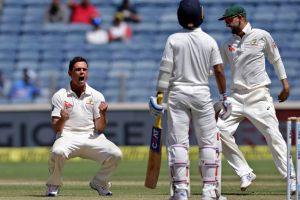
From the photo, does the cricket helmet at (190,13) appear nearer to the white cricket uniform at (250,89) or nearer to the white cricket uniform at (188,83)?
the white cricket uniform at (188,83)

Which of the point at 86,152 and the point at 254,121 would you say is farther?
the point at 254,121

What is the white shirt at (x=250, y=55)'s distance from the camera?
12.2m

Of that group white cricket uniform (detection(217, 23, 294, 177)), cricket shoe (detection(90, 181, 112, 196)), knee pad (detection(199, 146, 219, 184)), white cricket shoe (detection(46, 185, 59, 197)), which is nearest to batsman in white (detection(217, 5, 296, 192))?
white cricket uniform (detection(217, 23, 294, 177))

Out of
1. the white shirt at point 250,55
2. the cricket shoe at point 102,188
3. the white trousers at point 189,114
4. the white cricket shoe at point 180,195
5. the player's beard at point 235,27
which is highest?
the player's beard at point 235,27

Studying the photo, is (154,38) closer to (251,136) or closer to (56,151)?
(251,136)

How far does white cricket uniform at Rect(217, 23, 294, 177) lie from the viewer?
40.0 feet

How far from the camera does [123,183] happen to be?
47.4ft

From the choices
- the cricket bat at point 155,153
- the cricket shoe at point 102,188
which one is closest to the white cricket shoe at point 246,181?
the cricket shoe at point 102,188

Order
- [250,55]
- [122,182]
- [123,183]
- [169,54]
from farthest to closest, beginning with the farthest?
[122,182] < [123,183] < [250,55] < [169,54]

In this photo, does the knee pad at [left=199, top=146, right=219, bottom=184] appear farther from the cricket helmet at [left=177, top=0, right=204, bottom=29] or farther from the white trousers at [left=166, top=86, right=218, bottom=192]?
the cricket helmet at [left=177, top=0, right=204, bottom=29]

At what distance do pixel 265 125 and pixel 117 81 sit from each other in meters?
11.0

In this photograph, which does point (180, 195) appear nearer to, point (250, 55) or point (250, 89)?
point (250, 89)

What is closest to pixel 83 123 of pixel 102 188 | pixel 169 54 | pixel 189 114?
pixel 102 188

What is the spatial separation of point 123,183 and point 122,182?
0.90 feet
